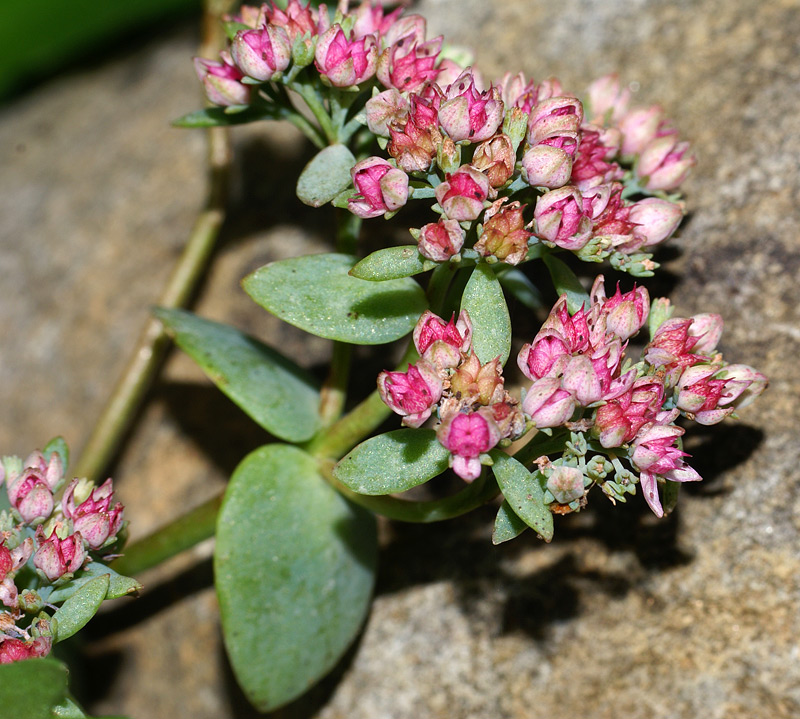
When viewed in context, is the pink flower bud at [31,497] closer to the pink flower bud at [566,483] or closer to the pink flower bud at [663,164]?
the pink flower bud at [566,483]

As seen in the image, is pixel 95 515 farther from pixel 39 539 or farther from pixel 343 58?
pixel 343 58

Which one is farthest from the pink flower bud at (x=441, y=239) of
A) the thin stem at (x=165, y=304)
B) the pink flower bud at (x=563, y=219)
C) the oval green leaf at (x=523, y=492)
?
the thin stem at (x=165, y=304)

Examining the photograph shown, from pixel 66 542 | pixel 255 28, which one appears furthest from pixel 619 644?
pixel 255 28

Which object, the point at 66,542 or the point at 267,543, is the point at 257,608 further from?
the point at 66,542

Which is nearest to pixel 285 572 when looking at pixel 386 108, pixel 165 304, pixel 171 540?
pixel 171 540

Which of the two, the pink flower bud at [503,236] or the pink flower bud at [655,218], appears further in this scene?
the pink flower bud at [655,218]
